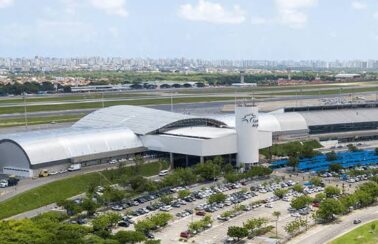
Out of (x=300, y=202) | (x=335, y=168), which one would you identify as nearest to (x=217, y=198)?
(x=300, y=202)

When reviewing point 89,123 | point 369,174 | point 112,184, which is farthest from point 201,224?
point 89,123

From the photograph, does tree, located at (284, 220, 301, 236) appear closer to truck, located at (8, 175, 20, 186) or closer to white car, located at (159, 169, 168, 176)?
white car, located at (159, 169, 168, 176)

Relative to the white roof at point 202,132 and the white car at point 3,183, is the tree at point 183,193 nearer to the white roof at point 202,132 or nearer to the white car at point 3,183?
the white roof at point 202,132

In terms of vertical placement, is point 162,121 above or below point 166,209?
above

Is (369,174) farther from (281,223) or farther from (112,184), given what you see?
(112,184)

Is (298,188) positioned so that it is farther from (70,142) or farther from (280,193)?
(70,142)

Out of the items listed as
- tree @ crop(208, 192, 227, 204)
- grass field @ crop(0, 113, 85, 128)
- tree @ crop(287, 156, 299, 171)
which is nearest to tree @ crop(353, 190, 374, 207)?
tree @ crop(208, 192, 227, 204)
